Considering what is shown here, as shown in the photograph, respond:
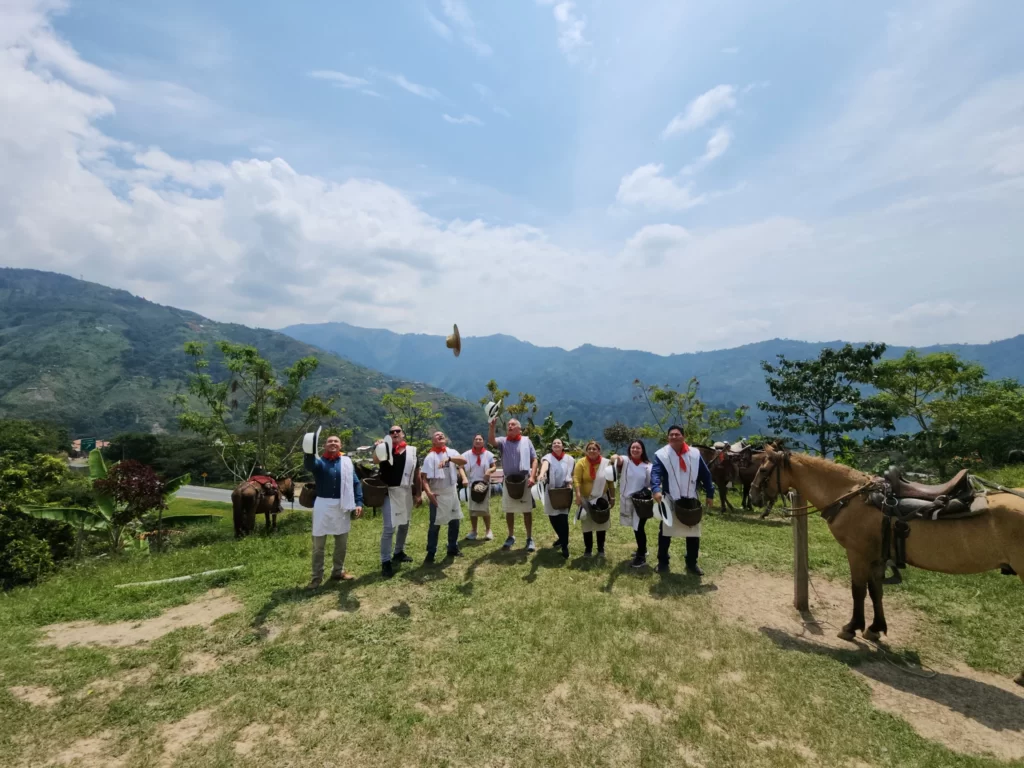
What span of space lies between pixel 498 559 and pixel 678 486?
3.10 metres

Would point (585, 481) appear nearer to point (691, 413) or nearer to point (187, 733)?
point (187, 733)

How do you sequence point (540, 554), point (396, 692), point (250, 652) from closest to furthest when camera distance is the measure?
point (396, 692) → point (250, 652) → point (540, 554)

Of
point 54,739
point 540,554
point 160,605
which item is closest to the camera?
point 54,739

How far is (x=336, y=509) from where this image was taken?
21.5 feet

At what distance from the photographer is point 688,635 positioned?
16.9 ft

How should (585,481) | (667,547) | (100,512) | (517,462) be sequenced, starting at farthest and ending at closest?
(100,512) < (517,462) < (585,481) < (667,547)

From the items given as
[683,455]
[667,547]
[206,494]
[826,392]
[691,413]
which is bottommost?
[206,494]

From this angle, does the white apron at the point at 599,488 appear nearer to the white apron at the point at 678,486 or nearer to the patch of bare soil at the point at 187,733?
the white apron at the point at 678,486

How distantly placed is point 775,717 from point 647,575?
3.21 m

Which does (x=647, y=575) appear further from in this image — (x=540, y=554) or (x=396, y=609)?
(x=396, y=609)

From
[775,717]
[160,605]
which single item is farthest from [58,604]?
[775,717]

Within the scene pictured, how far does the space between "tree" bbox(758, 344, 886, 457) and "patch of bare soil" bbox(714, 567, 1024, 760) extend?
66.2ft

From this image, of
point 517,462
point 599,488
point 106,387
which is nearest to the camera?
point 599,488

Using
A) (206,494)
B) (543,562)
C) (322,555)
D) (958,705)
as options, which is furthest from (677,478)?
(206,494)
